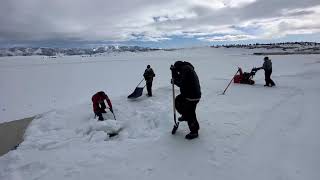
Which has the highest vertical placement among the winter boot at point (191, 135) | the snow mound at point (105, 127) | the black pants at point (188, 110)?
the black pants at point (188, 110)

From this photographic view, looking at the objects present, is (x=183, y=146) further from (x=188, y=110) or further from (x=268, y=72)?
(x=268, y=72)

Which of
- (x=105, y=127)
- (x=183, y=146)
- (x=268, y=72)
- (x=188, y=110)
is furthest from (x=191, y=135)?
(x=268, y=72)

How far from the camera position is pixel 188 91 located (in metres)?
6.22

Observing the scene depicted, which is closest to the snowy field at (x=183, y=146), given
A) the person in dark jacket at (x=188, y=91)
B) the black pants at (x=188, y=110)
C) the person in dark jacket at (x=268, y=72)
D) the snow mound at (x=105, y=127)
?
the snow mound at (x=105, y=127)

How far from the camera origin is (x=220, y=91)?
13055 mm

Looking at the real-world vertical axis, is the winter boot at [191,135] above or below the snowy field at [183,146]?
above

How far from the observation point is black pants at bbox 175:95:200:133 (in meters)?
6.29

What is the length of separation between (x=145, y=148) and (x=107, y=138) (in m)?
1.62

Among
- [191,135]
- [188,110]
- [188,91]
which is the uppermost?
[188,91]

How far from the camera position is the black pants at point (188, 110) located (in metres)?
6.29

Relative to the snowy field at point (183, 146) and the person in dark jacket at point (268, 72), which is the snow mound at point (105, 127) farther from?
the person in dark jacket at point (268, 72)

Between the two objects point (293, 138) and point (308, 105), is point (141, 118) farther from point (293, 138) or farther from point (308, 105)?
point (308, 105)

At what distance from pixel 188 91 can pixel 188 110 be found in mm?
413

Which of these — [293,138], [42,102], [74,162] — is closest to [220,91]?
[293,138]
